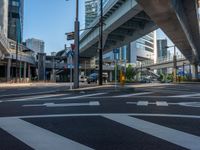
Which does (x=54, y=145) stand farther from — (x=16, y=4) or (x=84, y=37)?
(x=16, y=4)

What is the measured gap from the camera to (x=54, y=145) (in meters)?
6.10

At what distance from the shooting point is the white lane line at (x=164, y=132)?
6.39 metres

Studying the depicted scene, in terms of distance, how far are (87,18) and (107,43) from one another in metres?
6.88

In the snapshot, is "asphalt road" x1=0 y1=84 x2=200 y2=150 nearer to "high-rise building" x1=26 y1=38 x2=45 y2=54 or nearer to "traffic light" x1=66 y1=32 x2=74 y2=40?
"traffic light" x1=66 y1=32 x2=74 y2=40

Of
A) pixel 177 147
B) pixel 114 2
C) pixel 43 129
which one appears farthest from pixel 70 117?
pixel 114 2

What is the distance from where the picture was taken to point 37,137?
6758 mm

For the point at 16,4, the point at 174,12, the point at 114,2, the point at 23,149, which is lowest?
the point at 23,149

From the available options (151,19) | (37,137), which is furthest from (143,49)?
(37,137)

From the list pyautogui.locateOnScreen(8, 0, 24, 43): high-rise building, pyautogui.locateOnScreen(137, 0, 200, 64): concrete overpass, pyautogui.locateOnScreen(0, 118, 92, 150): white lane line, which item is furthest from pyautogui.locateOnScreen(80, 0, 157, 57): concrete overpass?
pyautogui.locateOnScreen(8, 0, 24, 43): high-rise building

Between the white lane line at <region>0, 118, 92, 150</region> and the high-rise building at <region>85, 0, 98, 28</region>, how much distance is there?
45841 mm

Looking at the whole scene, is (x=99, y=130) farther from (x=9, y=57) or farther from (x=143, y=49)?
(x=143, y=49)

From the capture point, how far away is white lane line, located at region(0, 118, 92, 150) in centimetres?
602

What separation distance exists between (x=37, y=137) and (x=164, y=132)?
8.12 ft

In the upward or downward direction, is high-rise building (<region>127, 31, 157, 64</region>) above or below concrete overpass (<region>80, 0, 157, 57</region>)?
above
